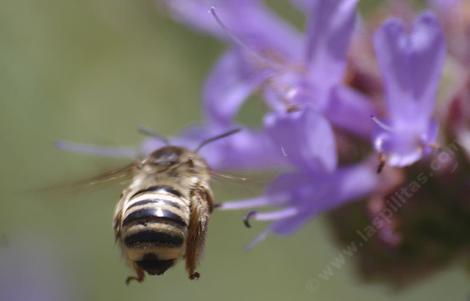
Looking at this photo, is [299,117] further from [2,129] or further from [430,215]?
[2,129]

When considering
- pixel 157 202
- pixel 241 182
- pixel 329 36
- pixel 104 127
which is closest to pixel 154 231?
pixel 157 202

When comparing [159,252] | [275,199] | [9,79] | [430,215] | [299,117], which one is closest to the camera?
[159,252]

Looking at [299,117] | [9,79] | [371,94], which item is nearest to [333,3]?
[299,117]

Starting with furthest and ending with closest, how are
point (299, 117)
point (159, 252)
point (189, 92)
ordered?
1. point (189, 92)
2. point (299, 117)
3. point (159, 252)

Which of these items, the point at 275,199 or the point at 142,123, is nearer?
the point at 275,199

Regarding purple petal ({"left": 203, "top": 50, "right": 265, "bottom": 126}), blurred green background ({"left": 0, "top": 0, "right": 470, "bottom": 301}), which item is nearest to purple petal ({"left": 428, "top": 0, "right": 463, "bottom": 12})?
purple petal ({"left": 203, "top": 50, "right": 265, "bottom": 126})

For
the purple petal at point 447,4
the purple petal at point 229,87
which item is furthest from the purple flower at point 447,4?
the purple petal at point 229,87

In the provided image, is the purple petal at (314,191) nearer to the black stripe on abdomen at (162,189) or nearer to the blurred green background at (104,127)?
the black stripe on abdomen at (162,189)
